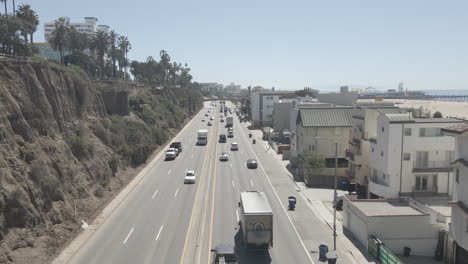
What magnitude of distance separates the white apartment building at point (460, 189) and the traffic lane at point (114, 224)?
951 inches

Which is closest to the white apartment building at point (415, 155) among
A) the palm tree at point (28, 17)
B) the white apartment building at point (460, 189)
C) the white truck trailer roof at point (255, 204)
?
the white apartment building at point (460, 189)

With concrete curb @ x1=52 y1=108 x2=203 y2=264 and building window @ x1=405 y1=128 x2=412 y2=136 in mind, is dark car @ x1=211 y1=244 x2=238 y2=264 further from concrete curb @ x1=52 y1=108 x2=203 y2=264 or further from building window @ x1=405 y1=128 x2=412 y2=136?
building window @ x1=405 y1=128 x2=412 y2=136

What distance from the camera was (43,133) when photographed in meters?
43.3

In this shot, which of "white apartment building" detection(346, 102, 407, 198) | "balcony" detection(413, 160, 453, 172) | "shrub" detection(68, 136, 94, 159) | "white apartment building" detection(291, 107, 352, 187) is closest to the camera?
"balcony" detection(413, 160, 453, 172)

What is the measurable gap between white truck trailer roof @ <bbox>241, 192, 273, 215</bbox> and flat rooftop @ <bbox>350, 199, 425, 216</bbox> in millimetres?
8899

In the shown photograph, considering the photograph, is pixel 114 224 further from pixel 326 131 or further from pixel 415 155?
pixel 326 131

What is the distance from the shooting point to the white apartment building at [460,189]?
26219mm

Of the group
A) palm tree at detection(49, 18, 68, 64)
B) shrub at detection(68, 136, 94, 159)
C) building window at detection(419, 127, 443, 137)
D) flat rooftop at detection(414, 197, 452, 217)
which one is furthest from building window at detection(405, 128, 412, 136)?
palm tree at detection(49, 18, 68, 64)

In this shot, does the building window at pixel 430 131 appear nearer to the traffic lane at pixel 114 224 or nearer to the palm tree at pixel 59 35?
the traffic lane at pixel 114 224

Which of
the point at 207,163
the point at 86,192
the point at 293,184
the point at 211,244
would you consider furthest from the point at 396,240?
the point at 207,163

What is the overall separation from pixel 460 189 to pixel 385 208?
9.80m

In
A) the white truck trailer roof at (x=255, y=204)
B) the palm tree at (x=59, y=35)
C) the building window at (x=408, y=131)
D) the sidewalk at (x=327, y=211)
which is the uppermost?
the palm tree at (x=59, y=35)

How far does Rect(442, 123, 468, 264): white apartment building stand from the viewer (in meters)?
26.2

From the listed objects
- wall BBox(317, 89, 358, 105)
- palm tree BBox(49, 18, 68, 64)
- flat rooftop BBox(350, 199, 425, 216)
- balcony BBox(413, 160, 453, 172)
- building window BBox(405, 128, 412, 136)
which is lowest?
flat rooftop BBox(350, 199, 425, 216)
